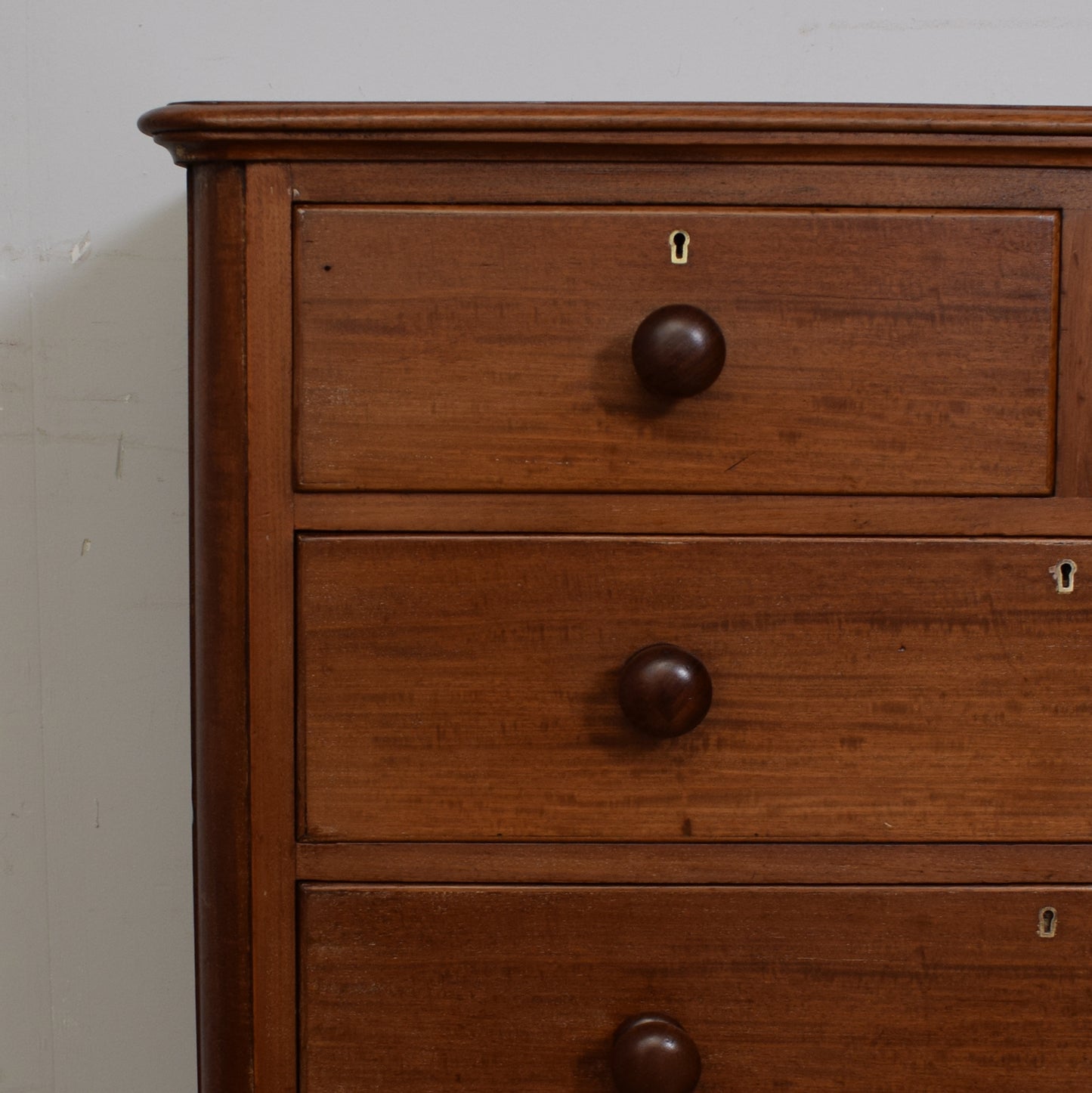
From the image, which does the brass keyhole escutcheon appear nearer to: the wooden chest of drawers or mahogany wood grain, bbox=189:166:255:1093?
the wooden chest of drawers

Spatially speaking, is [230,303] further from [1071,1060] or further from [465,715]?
[1071,1060]

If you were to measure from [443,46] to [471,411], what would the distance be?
1.69ft

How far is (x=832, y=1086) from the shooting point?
0.58m

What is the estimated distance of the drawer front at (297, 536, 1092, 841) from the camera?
1.85 ft

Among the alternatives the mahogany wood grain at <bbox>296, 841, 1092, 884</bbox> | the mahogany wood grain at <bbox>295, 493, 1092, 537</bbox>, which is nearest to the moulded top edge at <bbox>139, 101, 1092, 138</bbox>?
the mahogany wood grain at <bbox>295, 493, 1092, 537</bbox>

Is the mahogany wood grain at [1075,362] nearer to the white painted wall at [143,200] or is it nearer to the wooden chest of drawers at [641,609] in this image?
the wooden chest of drawers at [641,609]

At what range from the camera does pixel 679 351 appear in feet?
1.75

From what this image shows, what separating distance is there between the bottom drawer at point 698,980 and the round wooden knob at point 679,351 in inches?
10.9

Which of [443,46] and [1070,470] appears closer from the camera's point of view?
[1070,470]

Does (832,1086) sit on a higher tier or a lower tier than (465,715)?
lower

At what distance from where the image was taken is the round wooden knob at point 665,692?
21.2 inches

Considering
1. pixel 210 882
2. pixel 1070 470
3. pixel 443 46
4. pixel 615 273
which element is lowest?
pixel 210 882

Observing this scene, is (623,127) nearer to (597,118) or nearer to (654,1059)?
(597,118)

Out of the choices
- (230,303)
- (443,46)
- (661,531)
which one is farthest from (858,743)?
(443,46)
